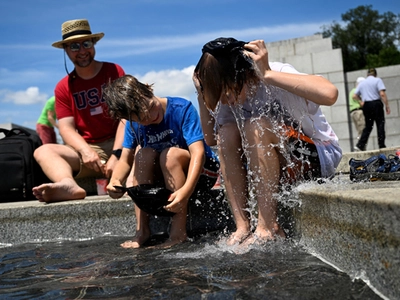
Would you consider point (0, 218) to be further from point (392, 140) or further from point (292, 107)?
point (392, 140)

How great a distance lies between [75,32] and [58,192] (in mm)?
1632

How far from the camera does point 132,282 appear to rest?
7.29 ft

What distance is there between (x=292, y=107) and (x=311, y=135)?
0.75ft

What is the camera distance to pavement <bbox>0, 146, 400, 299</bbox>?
167cm

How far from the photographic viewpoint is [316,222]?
240cm

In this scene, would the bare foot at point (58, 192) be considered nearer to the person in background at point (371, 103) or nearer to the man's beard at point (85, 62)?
the man's beard at point (85, 62)

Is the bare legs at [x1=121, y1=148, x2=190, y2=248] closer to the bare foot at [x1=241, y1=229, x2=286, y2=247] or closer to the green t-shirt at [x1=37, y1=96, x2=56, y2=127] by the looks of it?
the bare foot at [x1=241, y1=229, x2=286, y2=247]

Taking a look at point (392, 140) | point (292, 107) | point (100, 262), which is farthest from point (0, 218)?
point (392, 140)

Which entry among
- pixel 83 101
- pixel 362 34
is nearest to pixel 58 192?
pixel 83 101

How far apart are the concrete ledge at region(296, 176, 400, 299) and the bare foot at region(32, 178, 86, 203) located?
1874 mm

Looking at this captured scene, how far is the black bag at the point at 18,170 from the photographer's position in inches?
172

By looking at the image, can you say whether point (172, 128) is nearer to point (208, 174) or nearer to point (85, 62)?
point (208, 174)

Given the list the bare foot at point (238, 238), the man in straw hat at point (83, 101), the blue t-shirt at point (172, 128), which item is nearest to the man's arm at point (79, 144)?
the man in straw hat at point (83, 101)

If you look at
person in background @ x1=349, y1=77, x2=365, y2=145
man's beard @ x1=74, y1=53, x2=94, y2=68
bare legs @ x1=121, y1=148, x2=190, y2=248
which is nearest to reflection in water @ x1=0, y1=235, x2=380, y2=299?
bare legs @ x1=121, y1=148, x2=190, y2=248
